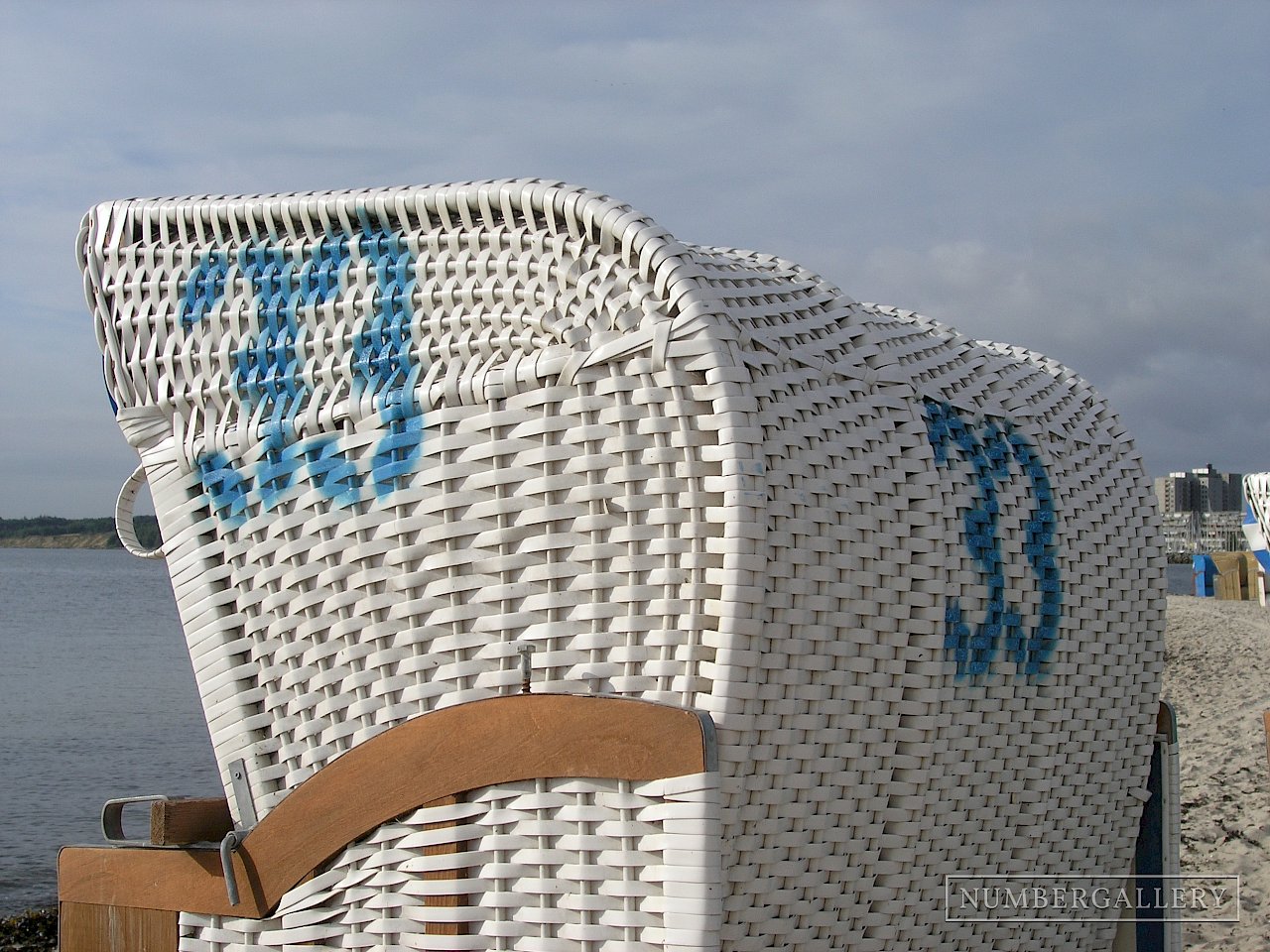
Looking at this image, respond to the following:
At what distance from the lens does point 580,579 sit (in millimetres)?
3336

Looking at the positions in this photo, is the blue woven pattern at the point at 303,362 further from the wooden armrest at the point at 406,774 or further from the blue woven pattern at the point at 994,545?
the blue woven pattern at the point at 994,545

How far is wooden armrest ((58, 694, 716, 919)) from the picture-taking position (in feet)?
10.2

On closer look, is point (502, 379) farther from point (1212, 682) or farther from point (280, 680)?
point (1212, 682)

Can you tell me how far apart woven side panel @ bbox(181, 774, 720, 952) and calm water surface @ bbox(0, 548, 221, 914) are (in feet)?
29.3

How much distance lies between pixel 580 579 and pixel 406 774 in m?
0.76

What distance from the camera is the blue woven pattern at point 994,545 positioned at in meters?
4.01

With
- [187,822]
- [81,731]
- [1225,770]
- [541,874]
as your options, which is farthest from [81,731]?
[541,874]

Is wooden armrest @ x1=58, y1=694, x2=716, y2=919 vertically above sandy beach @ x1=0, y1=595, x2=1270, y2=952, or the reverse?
wooden armrest @ x1=58, y1=694, x2=716, y2=919

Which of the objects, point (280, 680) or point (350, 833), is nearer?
point (350, 833)

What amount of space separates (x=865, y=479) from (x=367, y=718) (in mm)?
1590

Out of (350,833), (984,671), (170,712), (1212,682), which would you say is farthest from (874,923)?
(170,712)

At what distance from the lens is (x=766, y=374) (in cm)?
344

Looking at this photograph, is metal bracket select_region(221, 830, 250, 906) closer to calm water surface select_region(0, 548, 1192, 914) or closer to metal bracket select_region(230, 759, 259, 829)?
metal bracket select_region(230, 759, 259, 829)

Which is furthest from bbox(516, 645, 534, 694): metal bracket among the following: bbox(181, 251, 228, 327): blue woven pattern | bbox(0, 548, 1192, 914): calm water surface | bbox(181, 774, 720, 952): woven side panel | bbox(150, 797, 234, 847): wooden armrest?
bbox(0, 548, 1192, 914): calm water surface
